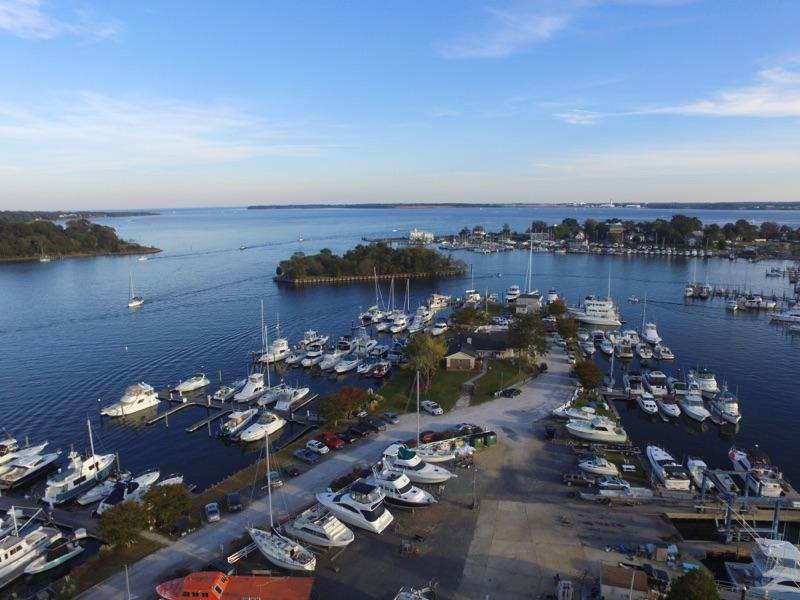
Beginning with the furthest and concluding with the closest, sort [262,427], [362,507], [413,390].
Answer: [413,390] → [262,427] → [362,507]

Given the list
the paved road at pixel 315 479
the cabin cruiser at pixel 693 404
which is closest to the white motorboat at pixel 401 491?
the paved road at pixel 315 479

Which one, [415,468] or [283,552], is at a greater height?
[415,468]

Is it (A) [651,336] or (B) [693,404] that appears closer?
(B) [693,404]

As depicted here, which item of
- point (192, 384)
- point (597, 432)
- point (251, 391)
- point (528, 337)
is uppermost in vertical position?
point (528, 337)

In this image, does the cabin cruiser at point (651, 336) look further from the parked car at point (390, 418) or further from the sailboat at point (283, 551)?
the sailboat at point (283, 551)

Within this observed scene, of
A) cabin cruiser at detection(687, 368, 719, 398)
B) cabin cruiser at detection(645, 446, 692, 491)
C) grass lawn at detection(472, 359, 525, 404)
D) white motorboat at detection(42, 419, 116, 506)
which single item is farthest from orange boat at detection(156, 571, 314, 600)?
cabin cruiser at detection(687, 368, 719, 398)

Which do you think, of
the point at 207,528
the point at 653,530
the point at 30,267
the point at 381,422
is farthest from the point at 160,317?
the point at 30,267

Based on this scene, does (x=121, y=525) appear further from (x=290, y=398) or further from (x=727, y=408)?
(x=727, y=408)

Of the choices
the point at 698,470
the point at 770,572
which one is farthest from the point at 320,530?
the point at 698,470
